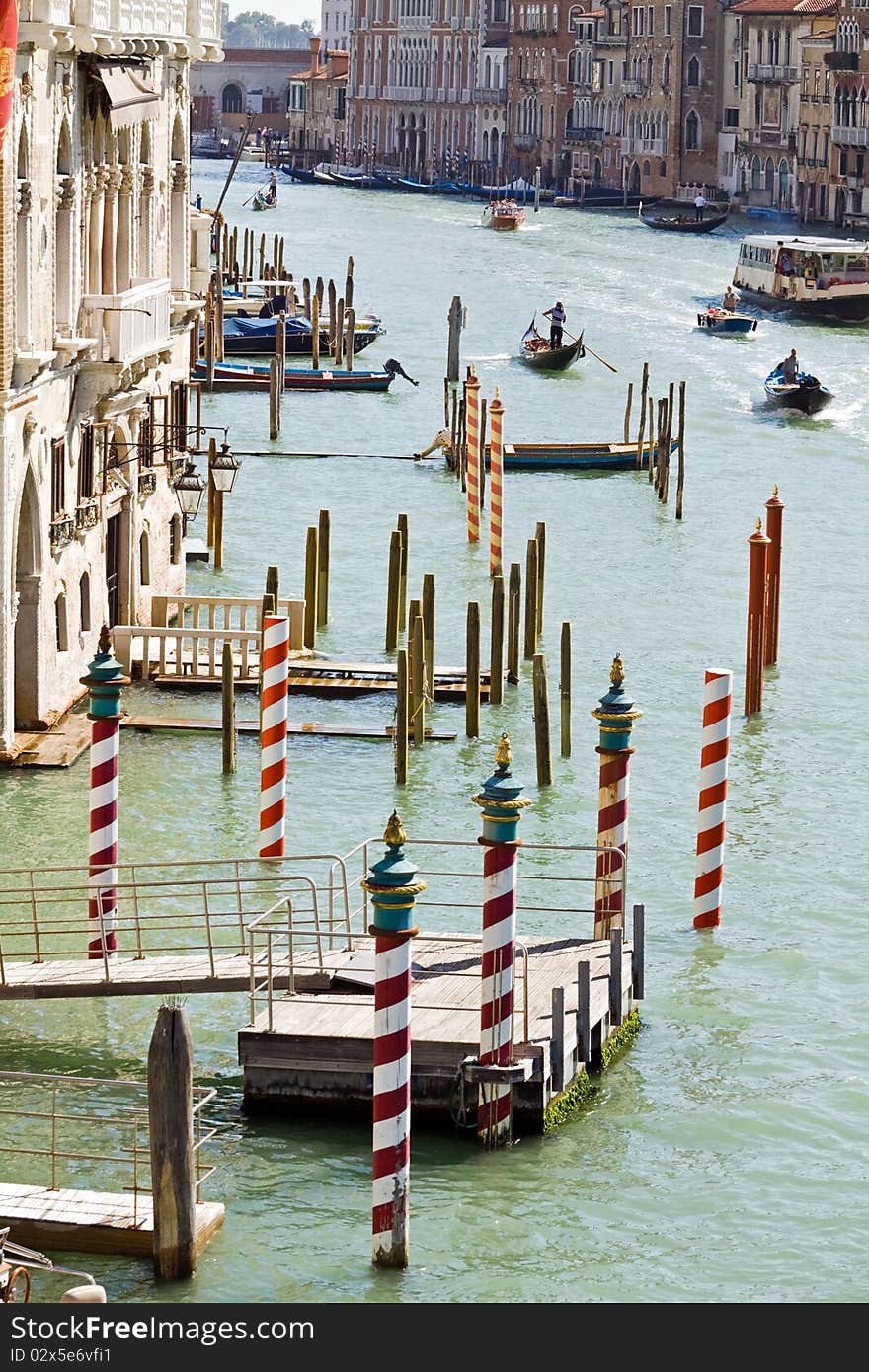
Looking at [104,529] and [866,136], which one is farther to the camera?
[866,136]

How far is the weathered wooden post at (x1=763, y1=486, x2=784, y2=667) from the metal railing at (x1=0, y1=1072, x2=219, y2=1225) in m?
11.4

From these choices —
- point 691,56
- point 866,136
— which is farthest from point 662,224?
point 691,56

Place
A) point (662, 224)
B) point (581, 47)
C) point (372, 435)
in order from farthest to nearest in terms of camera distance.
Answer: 1. point (581, 47)
2. point (662, 224)
3. point (372, 435)

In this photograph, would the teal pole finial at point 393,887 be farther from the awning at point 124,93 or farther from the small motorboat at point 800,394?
the small motorboat at point 800,394

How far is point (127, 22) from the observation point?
67.6ft

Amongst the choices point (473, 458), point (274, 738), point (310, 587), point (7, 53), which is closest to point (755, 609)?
point (310, 587)

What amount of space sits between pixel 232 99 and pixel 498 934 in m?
160

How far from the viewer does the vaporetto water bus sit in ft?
191

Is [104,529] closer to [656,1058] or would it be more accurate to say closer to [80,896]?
[80,896]

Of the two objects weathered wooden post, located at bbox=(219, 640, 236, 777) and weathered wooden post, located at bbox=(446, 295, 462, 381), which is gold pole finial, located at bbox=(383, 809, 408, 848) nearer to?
weathered wooden post, located at bbox=(219, 640, 236, 777)

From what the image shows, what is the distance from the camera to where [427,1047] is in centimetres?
1271

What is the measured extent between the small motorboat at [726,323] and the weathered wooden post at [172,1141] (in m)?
44.7

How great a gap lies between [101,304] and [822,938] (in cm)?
754

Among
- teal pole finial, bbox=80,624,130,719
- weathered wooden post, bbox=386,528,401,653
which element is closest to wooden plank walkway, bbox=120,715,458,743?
weathered wooden post, bbox=386,528,401,653
